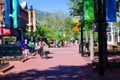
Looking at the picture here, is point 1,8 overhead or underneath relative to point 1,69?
overhead

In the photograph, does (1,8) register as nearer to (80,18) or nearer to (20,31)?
(20,31)

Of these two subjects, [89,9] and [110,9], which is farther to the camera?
[89,9]

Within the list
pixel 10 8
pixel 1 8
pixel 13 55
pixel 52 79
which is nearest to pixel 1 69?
pixel 52 79

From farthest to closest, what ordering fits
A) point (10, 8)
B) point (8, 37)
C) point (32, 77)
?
point (8, 37) < point (10, 8) < point (32, 77)

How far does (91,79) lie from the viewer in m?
16.9

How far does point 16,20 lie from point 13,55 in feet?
59.9

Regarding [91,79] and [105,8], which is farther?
[105,8]

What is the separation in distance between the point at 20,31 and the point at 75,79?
62.8 meters

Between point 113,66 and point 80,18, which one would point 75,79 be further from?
point 80,18

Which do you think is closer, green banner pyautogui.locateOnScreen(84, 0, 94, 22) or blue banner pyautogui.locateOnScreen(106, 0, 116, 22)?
blue banner pyautogui.locateOnScreen(106, 0, 116, 22)

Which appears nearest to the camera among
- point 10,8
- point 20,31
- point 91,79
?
point 91,79

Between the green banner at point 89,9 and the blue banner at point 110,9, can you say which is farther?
the green banner at point 89,9

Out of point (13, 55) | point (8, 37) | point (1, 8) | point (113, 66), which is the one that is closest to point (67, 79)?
point (113, 66)

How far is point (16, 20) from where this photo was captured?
50.4m
